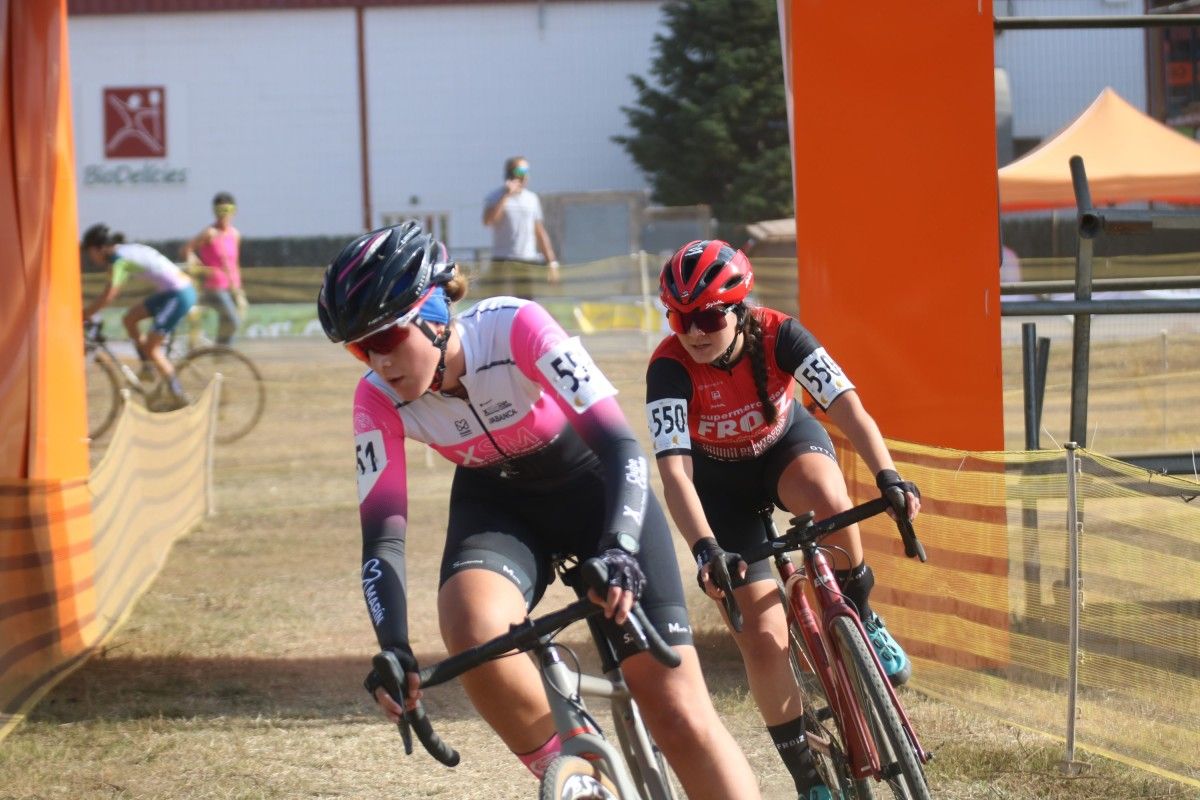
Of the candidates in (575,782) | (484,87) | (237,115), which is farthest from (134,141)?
(575,782)

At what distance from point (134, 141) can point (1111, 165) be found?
35.1m

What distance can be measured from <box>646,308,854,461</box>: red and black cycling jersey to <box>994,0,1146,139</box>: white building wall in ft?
121

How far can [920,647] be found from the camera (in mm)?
6613

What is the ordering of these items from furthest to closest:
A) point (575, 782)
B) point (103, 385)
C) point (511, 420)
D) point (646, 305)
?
1. point (646, 305)
2. point (103, 385)
3. point (511, 420)
4. point (575, 782)

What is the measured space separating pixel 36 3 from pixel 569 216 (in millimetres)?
24593

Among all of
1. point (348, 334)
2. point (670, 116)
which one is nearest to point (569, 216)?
point (670, 116)

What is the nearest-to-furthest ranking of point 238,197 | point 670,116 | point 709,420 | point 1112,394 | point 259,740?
point 709,420
point 259,740
point 1112,394
point 670,116
point 238,197

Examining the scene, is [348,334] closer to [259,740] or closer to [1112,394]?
[259,740]

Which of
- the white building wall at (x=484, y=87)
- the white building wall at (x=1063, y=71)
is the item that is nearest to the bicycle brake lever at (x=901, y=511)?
the white building wall at (x=1063, y=71)

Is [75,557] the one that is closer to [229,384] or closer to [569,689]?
[569,689]

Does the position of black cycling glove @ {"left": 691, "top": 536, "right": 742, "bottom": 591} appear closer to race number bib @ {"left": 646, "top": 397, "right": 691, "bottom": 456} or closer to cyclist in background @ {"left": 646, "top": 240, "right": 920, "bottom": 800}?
cyclist in background @ {"left": 646, "top": 240, "right": 920, "bottom": 800}

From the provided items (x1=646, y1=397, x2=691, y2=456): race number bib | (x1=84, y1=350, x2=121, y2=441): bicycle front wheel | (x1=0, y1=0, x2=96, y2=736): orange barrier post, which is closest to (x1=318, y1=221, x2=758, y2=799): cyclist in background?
(x1=646, y1=397, x2=691, y2=456): race number bib

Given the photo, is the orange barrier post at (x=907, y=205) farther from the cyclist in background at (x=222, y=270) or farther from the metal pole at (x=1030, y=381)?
the cyclist in background at (x=222, y=270)

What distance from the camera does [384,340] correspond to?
3.57 m
